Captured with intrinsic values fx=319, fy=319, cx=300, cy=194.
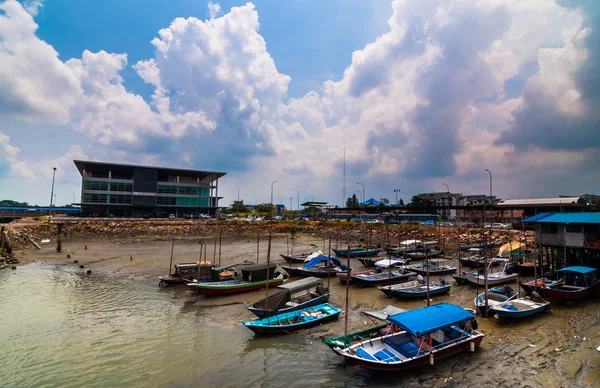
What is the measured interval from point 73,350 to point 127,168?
88952 millimetres

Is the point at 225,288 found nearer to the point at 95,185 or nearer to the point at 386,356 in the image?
the point at 386,356

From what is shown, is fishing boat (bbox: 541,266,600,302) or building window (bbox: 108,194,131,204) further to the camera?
building window (bbox: 108,194,131,204)

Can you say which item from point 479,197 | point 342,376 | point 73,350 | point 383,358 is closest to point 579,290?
point 383,358

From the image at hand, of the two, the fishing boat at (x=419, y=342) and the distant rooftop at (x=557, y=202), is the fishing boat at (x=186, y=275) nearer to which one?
the fishing boat at (x=419, y=342)

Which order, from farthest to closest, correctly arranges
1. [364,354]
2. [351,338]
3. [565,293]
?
1. [565,293]
2. [351,338]
3. [364,354]

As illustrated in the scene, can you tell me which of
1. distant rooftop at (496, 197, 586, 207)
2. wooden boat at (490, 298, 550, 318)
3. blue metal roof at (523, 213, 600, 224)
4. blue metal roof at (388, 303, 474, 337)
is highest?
distant rooftop at (496, 197, 586, 207)

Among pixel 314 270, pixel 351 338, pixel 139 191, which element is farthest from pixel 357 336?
pixel 139 191

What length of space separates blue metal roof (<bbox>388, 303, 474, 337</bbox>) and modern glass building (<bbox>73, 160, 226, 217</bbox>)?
313 ft

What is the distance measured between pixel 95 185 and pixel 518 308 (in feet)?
336

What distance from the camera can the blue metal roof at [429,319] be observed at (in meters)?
13.6

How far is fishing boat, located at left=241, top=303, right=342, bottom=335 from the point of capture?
17.6 m

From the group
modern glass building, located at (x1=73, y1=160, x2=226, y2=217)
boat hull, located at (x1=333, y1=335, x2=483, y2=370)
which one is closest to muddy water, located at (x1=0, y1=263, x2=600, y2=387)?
boat hull, located at (x1=333, y1=335, x2=483, y2=370)

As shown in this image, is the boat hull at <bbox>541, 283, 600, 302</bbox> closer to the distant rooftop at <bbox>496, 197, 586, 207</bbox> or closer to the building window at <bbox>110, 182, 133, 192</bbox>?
the distant rooftop at <bbox>496, 197, 586, 207</bbox>

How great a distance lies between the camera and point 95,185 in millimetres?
91688
